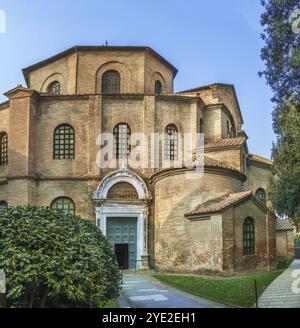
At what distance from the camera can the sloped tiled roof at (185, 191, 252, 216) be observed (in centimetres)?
1683

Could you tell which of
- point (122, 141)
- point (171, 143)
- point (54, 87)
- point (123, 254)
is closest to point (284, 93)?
point (171, 143)

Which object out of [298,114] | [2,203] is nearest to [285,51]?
[298,114]

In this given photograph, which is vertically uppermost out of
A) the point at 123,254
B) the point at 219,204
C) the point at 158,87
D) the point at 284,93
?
the point at 158,87

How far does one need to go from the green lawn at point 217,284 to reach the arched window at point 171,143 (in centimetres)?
659

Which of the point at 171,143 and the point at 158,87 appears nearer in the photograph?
the point at 171,143

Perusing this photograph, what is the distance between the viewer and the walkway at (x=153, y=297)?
31.0 feet

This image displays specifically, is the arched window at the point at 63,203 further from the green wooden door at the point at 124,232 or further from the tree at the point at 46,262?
the tree at the point at 46,262

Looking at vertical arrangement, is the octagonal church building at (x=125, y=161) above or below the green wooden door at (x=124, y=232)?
above

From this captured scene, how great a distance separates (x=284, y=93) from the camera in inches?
521

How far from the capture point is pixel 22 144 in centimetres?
2194

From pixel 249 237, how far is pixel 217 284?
387 centimetres

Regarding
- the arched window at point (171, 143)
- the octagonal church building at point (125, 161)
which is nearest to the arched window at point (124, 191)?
the octagonal church building at point (125, 161)

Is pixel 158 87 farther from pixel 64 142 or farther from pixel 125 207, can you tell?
pixel 125 207

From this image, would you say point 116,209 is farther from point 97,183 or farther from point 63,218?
point 63,218
